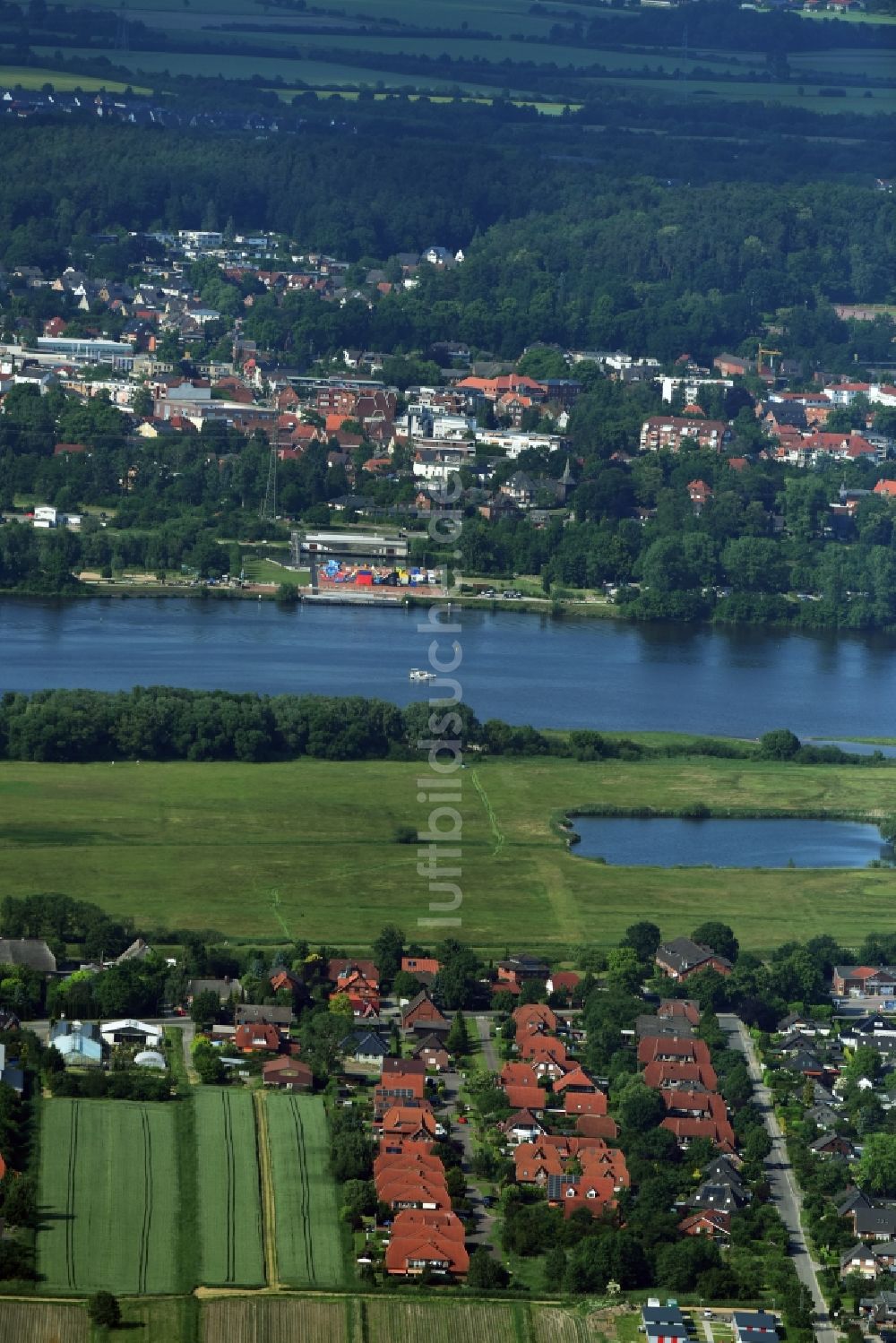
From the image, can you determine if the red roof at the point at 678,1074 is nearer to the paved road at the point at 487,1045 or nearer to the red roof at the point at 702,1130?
the red roof at the point at 702,1130

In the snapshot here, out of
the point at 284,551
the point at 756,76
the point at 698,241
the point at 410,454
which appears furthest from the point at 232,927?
the point at 756,76

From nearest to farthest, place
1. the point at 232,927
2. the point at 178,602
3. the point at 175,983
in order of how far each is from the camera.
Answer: the point at 175,983, the point at 232,927, the point at 178,602

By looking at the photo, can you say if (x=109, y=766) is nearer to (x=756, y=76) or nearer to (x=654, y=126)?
(x=654, y=126)

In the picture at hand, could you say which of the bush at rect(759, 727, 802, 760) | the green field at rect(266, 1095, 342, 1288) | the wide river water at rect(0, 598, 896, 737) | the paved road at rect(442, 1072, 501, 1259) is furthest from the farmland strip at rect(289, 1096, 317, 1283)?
the wide river water at rect(0, 598, 896, 737)

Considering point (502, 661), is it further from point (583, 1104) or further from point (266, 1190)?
point (266, 1190)

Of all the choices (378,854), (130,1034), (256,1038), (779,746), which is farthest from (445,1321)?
(779,746)

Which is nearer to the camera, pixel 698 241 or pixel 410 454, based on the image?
pixel 410 454

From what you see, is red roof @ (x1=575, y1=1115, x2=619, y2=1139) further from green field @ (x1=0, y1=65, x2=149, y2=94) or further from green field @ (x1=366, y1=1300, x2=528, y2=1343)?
green field @ (x1=0, y1=65, x2=149, y2=94)

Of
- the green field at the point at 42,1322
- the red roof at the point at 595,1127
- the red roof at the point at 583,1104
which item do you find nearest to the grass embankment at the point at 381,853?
the red roof at the point at 583,1104
